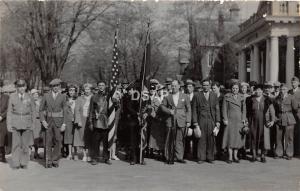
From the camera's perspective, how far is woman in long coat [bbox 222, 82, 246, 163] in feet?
39.0

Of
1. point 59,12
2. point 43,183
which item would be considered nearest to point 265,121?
point 43,183

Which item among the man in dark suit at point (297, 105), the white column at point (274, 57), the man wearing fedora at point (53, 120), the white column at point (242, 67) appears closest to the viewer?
the man wearing fedora at point (53, 120)

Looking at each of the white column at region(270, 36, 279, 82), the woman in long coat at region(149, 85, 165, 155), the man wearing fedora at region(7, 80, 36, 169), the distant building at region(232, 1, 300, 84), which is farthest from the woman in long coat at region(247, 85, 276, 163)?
the white column at region(270, 36, 279, 82)

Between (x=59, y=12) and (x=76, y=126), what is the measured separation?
9635 millimetres

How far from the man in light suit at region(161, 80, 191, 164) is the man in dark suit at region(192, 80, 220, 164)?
0.26m

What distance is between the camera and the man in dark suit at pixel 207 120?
11867mm

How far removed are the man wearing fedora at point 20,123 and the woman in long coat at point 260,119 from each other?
542cm

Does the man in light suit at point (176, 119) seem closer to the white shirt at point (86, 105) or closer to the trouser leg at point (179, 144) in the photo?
the trouser leg at point (179, 144)

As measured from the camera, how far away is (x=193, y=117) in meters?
12.0

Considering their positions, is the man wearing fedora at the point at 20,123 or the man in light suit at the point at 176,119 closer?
the man wearing fedora at the point at 20,123

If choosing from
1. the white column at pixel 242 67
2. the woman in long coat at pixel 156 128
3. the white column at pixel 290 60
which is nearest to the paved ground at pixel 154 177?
the woman in long coat at pixel 156 128

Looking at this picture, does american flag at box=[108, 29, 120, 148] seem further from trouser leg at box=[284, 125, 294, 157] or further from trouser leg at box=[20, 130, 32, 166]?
trouser leg at box=[284, 125, 294, 157]

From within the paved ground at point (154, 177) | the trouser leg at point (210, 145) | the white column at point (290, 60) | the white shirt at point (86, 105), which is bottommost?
the paved ground at point (154, 177)

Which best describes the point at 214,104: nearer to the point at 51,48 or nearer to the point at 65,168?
the point at 65,168
